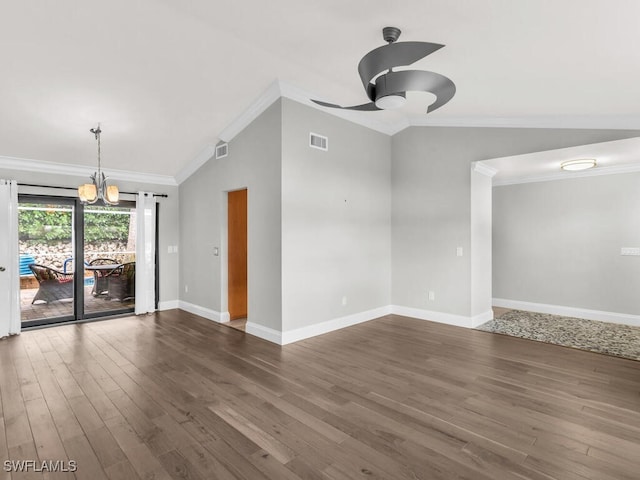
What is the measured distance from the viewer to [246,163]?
519 cm

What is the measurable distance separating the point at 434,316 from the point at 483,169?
8.16ft

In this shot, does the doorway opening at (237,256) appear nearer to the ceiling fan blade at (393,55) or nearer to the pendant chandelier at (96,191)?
the pendant chandelier at (96,191)

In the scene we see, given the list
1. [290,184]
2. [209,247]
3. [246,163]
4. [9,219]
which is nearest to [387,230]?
[290,184]

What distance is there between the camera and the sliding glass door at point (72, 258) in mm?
5484

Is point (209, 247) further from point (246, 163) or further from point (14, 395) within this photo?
point (14, 395)

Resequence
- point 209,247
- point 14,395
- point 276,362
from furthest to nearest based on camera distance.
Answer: point 209,247
point 276,362
point 14,395

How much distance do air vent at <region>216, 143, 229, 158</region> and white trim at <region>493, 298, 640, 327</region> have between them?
5.81m

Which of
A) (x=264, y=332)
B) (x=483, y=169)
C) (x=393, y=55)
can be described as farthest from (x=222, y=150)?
(x=483, y=169)

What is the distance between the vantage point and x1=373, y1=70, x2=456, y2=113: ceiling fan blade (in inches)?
95.9

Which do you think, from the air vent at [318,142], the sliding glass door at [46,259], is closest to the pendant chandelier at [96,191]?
the sliding glass door at [46,259]

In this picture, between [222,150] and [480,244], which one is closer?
[480,244]

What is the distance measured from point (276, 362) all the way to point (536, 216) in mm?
5387

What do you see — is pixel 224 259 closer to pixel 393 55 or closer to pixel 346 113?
pixel 346 113

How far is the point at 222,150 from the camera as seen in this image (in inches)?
224
